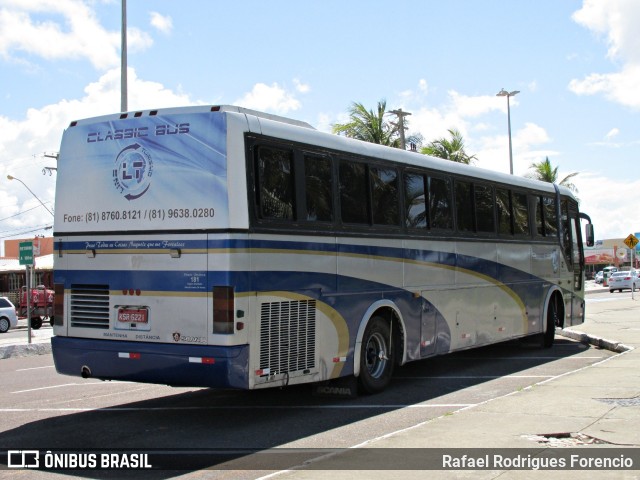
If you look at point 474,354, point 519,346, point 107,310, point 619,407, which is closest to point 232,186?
point 107,310

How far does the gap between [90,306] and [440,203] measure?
5.92 meters

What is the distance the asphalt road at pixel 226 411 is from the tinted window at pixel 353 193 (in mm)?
2473

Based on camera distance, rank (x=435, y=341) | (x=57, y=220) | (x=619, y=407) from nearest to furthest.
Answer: (x=619, y=407) < (x=57, y=220) < (x=435, y=341)

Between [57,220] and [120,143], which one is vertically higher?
[120,143]

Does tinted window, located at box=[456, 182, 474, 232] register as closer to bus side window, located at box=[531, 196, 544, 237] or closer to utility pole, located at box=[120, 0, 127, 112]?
bus side window, located at box=[531, 196, 544, 237]

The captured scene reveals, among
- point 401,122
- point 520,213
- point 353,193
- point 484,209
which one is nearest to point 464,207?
point 484,209

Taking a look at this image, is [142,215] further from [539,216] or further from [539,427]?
[539,216]

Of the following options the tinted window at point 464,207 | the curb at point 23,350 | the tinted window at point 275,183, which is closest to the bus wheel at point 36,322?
the curb at point 23,350

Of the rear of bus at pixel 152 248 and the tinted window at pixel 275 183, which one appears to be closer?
the rear of bus at pixel 152 248

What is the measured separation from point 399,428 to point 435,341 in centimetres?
384

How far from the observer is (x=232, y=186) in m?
8.59

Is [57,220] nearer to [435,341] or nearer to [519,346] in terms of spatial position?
[435,341]

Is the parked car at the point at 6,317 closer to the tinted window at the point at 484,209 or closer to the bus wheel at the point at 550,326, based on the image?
the bus wheel at the point at 550,326

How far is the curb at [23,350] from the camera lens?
19.3 metres
